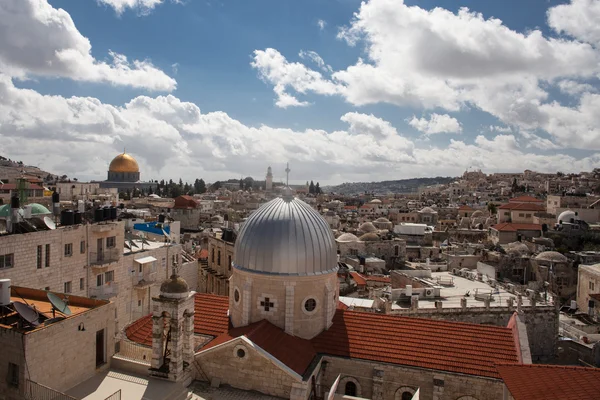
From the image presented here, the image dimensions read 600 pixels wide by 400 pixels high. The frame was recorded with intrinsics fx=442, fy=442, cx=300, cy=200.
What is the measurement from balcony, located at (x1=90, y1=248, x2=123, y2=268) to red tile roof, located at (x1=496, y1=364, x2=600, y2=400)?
18453mm

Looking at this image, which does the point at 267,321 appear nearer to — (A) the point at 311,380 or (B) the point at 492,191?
(A) the point at 311,380

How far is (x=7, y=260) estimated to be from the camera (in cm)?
1747

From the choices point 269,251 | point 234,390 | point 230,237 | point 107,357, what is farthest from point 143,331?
point 230,237

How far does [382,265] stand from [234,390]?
30.0 metres

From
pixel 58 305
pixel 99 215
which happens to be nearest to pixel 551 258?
pixel 99 215

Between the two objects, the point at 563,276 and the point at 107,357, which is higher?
the point at 107,357

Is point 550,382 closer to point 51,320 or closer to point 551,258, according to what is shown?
point 51,320

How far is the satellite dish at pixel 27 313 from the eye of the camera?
444 inches

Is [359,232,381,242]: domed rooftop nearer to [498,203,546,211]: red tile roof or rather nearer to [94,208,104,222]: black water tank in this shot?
[498,203,546,211]: red tile roof

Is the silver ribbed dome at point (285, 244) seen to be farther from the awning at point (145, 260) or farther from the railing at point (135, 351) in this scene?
the awning at point (145, 260)

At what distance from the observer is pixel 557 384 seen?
11328 millimetres

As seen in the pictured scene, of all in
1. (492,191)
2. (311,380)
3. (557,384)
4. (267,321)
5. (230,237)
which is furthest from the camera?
(492,191)

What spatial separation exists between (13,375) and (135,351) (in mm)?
5659

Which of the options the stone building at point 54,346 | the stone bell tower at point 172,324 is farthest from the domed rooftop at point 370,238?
the stone building at point 54,346
